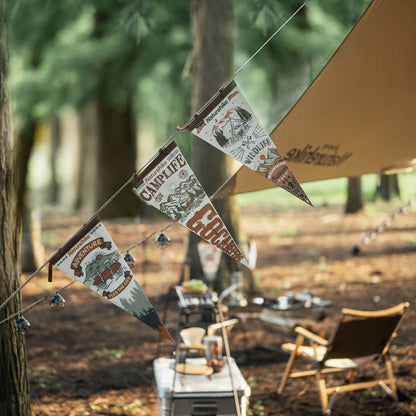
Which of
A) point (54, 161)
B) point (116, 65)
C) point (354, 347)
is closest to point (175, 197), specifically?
point (354, 347)

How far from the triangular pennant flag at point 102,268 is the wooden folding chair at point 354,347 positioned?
4.89 feet

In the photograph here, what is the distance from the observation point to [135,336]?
5.61m

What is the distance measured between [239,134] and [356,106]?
1592 mm

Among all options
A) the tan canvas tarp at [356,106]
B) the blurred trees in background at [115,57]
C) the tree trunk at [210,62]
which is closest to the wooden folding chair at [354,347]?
the tan canvas tarp at [356,106]

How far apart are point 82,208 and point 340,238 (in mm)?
6992

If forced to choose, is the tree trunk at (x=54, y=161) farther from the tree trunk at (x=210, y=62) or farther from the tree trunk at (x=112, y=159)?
the tree trunk at (x=210, y=62)

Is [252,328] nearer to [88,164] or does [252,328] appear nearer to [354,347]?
[354,347]

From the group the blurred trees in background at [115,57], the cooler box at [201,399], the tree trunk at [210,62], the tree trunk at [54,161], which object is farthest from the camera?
the tree trunk at [54,161]

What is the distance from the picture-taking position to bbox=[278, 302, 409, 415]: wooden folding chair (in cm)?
382

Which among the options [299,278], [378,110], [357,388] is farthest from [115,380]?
[299,278]

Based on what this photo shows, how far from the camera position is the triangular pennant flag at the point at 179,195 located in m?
2.77

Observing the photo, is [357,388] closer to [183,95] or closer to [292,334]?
[292,334]

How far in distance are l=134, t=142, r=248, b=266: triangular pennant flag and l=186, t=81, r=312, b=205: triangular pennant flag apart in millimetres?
181

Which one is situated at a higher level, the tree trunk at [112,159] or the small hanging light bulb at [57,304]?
the tree trunk at [112,159]
